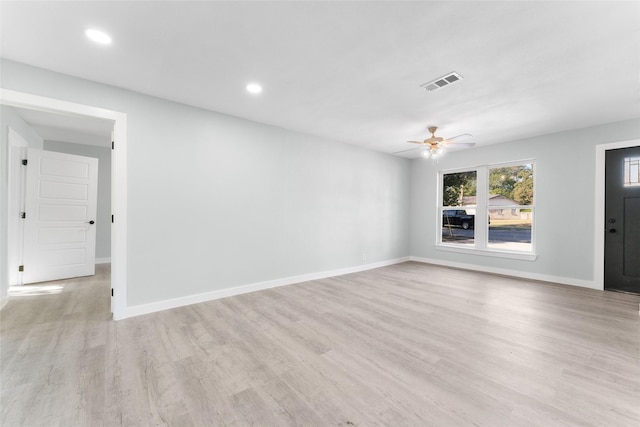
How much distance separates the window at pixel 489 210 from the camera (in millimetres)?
4938

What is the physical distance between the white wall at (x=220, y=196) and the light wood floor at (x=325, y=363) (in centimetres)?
57

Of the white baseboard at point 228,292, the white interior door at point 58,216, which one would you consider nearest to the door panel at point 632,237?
the white baseboard at point 228,292

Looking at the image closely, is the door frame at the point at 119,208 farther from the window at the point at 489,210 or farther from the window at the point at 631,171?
the window at the point at 631,171

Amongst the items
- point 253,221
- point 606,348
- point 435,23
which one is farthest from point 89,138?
point 606,348

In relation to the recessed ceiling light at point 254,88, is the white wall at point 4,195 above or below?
below

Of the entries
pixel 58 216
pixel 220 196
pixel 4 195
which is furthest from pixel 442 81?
pixel 58 216

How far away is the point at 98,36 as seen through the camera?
2.07 m

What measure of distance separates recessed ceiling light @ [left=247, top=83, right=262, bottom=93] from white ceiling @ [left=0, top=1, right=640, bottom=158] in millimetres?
89

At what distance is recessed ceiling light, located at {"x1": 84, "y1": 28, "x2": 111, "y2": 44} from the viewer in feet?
6.65

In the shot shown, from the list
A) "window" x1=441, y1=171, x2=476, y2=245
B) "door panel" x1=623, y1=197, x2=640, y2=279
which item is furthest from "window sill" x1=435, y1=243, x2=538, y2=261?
"door panel" x1=623, y1=197, x2=640, y2=279

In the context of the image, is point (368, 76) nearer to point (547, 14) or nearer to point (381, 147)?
point (547, 14)

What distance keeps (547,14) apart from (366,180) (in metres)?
3.88

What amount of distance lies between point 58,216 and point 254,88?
14.4 feet

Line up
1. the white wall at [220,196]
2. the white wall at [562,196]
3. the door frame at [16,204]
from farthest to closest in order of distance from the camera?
the white wall at [562,196] → the door frame at [16,204] → the white wall at [220,196]
